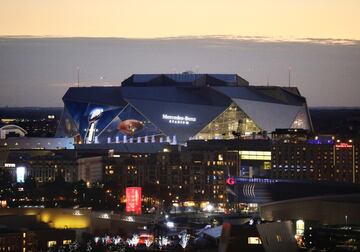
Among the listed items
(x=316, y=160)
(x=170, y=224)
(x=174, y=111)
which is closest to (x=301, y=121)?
(x=174, y=111)

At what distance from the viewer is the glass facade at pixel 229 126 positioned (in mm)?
72750

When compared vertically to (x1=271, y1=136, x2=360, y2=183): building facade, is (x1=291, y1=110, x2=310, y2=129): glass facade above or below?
above

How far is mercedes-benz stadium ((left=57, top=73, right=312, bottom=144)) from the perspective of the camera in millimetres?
71438

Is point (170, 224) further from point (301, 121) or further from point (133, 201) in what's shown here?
point (301, 121)

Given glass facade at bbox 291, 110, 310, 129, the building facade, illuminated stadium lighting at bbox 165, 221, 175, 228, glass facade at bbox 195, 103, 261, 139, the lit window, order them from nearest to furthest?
the lit window, illuminated stadium lighting at bbox 165, 221, 175, 228, the building facade, glass facade at bbox 195, 103, 261, 139, glass facade at bbox 291, 110, 310, 129

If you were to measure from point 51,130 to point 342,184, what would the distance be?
132ft

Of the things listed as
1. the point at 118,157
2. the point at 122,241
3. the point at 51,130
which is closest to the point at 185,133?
the point at 118,157

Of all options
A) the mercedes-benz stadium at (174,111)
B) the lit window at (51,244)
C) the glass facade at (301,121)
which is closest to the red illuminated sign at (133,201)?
the lit window at (51,244)

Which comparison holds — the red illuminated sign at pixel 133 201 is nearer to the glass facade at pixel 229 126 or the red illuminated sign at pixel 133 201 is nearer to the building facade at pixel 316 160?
the building facade at pixel 316 160

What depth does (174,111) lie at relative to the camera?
72.2 m

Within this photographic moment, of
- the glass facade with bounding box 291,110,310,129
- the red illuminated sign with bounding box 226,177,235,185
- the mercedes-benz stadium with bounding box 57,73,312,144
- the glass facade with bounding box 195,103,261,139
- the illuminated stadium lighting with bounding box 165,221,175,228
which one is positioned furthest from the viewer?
the glass facade with bounding box 291,110,310,129

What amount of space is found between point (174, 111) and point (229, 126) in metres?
2.75

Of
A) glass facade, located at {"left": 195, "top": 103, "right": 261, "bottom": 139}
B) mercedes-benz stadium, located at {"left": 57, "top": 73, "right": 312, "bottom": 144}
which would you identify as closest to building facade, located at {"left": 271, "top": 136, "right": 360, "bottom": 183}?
mercedes-benz stadium, located at {"left": 57, "top": 73, "right": 312, "bottom": 144}

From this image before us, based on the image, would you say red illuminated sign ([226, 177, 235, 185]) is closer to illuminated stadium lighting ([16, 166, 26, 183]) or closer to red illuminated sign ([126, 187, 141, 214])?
red illuminated sign ([126, 187, 141, 214])
